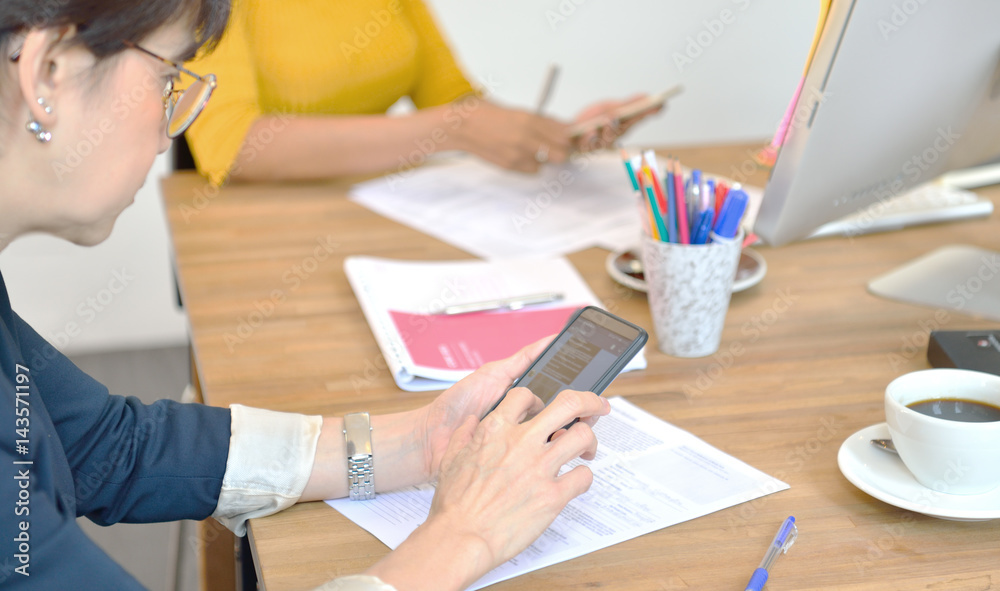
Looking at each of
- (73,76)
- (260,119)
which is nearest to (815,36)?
(73,76)

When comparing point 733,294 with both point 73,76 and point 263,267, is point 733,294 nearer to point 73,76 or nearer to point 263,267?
point 263,267

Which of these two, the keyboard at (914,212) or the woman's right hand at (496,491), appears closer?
the woman's right hand at (496,491)

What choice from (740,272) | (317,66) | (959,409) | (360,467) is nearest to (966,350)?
(959,409)

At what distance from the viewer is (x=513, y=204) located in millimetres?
1482

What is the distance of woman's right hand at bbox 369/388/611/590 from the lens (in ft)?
2.07

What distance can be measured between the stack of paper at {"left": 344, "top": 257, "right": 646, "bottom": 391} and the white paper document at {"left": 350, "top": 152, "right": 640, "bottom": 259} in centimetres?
11

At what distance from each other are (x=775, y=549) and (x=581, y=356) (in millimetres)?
239

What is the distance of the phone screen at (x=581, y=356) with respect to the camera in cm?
80

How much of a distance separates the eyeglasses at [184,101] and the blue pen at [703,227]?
499mm

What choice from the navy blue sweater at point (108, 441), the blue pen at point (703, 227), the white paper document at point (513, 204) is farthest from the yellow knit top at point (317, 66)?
the blue pen at point (703, 227)

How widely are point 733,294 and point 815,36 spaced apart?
360mm

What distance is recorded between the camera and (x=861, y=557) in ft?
2.25

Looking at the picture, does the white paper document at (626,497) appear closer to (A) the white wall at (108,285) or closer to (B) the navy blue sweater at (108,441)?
(B) the navy blue sweater at (108,441)

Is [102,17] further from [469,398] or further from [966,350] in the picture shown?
[966,350]
